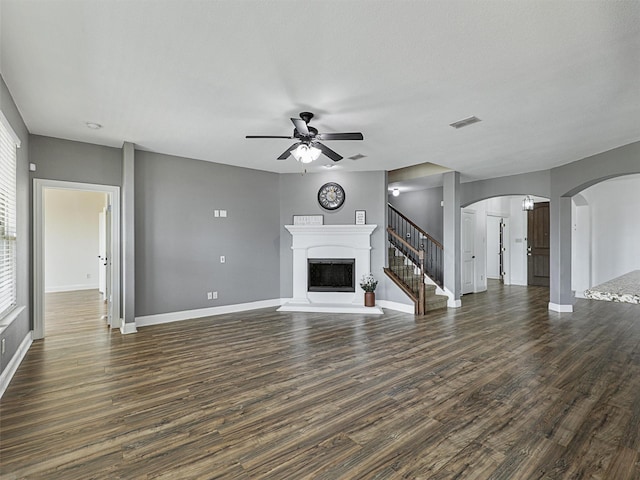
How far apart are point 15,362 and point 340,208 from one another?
17.3ft

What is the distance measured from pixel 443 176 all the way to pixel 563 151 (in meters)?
2.17

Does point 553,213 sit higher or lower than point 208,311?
higher

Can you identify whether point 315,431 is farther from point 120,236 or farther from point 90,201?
point 90,201

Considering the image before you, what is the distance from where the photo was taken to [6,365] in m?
3.10

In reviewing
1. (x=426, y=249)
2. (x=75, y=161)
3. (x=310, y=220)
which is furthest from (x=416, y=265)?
(x=75, y=161)

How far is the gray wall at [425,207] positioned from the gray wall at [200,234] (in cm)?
409

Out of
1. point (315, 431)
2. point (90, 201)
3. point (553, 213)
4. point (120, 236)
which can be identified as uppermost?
point (90, 201)

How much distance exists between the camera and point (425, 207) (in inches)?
341

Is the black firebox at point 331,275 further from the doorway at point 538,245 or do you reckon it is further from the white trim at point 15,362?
the doorway at point 538,245

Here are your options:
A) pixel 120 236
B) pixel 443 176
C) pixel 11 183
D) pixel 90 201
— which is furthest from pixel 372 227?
pixel 90 201

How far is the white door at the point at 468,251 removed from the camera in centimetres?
819

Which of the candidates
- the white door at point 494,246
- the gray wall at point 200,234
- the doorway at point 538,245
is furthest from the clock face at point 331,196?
the doorway at point 538,245

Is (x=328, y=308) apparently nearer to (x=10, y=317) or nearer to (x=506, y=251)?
(x=10, y=317)

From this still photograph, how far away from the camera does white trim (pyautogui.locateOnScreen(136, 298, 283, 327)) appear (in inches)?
205
